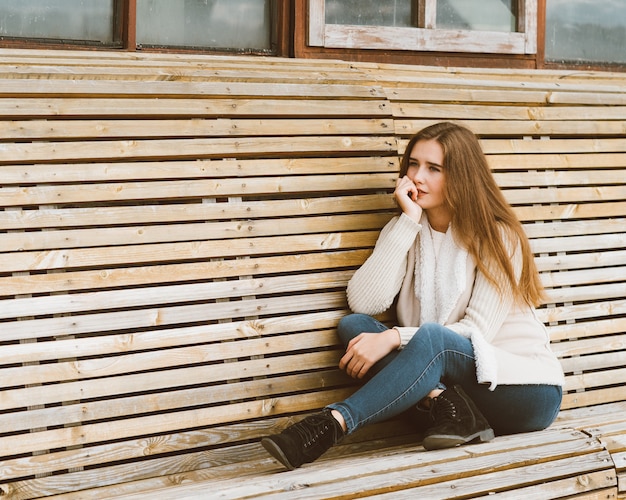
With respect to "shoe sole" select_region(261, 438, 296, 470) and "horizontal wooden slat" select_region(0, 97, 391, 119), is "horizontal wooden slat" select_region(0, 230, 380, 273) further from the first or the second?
"shoe sole" select_region(261, 438, 296, 470)

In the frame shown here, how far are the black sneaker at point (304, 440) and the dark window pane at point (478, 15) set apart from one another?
2.65 meters

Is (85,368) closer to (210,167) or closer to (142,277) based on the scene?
(142,277)

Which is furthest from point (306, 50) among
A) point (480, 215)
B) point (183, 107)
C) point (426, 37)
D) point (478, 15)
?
point (480, 215)

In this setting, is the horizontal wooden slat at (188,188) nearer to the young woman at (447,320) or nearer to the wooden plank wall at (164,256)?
the wooden plank wall at (164,256)

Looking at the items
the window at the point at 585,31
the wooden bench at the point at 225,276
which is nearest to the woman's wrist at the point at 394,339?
the wooden bench at the point at 225,276

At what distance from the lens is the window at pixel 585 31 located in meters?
5.27

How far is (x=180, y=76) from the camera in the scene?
12.5 feet

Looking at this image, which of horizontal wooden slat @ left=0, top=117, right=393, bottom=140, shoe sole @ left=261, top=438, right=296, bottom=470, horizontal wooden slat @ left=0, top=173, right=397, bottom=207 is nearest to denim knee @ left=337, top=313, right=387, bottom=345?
horizontal wooden slat @ left=0, top=173, right=397, bottom=207

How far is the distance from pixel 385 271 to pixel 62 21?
194 cm

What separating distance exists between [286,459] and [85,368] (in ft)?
2.55

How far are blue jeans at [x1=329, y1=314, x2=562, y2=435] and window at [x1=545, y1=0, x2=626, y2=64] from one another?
256 centimetres

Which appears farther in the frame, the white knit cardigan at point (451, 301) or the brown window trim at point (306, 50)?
the brown window trim at point (306, 50)

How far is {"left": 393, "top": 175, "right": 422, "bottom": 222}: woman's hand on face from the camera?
352 centimetres

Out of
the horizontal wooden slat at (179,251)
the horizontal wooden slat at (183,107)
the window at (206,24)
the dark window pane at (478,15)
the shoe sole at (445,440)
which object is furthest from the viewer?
the dark window pane at (478,15)
